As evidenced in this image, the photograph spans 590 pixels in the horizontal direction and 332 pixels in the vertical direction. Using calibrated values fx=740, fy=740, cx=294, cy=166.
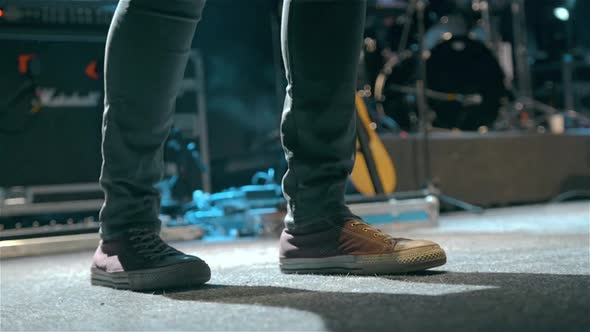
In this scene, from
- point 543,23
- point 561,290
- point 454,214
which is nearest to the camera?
point 561,290

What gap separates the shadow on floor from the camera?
0.73 m

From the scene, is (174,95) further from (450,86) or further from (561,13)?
(561,13)

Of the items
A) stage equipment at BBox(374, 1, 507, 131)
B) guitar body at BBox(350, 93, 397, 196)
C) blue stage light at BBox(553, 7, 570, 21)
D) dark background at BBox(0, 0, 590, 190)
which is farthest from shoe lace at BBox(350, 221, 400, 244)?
blue stage light at BBox(553, 7, 570, 21)

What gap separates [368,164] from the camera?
2.55 m

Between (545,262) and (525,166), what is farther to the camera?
(525,166)

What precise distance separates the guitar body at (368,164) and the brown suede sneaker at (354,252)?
1236 millimetres

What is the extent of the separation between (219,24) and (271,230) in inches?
34.0

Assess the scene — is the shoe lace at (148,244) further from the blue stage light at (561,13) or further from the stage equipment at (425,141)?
the blue stage light at (561,13)

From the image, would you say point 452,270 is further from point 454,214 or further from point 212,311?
point 454,214

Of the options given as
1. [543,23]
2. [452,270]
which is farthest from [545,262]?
[543,23]

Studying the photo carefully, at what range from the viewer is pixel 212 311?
910mm

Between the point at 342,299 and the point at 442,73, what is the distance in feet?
10.7

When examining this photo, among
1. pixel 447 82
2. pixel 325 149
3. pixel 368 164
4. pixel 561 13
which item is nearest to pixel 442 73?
pixel 447 82

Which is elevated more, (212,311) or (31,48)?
(31,48)
